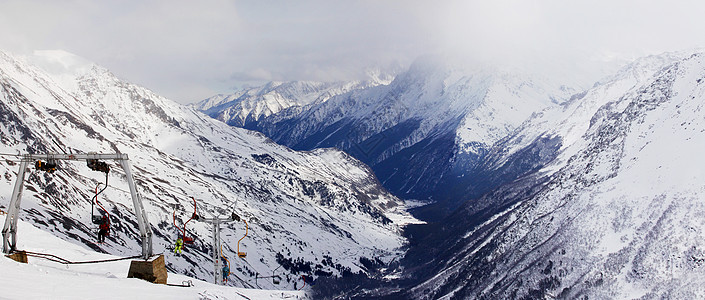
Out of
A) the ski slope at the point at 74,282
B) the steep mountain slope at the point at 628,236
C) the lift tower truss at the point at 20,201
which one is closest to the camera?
the ski slope at the point at 74,282

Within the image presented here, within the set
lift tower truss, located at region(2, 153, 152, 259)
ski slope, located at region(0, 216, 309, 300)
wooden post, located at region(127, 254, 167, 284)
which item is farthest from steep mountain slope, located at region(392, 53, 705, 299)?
lift tower truss, located at region(2, 153, 152, 259)

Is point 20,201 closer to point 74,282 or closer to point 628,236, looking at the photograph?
point 74,282

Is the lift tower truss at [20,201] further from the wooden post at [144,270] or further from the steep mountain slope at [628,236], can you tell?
the steep mountain slope at [628,236]

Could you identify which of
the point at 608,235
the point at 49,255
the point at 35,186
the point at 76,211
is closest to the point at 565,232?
the point at 608,235

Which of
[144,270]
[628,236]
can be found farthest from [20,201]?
[628,236]

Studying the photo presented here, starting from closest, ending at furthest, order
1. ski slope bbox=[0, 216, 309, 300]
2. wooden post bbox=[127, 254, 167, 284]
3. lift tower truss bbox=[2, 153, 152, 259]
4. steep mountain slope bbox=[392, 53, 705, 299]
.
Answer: ski slope bbox=[0, 216, 309, 300]
lift tower truss bbox=[2, 153, 152, 259]
wooden post bbox=[127, 254, 167, 284]
steep mountain slope bbox=[392, 53, 705, 299]

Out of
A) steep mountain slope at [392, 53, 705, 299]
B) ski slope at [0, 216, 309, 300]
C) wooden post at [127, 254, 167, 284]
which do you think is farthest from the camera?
steep mountain slope at [392, 53, 705, 299]

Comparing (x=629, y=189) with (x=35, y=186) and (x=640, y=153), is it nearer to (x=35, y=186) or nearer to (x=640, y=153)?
(x=640, y=153)

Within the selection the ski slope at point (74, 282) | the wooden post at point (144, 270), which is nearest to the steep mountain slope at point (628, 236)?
the wooden post at point (144, 270)

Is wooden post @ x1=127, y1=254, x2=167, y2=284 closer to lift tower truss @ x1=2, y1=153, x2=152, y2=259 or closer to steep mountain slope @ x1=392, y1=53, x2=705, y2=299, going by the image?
lift tower truss @ x1=2, y1=153, x2=152, y2=259

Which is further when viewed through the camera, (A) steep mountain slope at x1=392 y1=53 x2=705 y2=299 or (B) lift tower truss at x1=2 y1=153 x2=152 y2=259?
(A) steep mountain slope at x1=392 y1=53 x2=705 y2=299

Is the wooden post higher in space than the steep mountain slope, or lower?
higher
